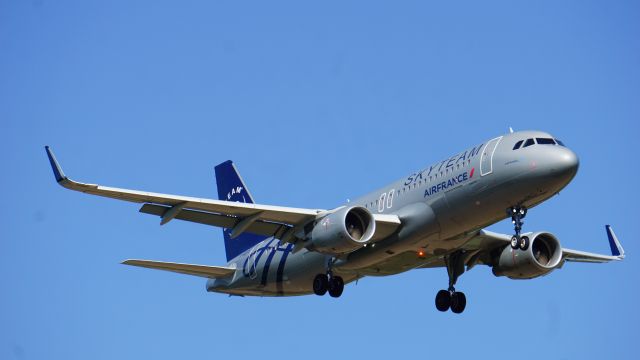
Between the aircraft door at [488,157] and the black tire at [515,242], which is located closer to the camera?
the aircraft door at [488,157]

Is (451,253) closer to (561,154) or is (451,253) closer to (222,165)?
(561,154)

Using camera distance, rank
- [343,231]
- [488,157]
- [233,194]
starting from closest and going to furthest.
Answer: [488,157] < [343,231] < [233,194]

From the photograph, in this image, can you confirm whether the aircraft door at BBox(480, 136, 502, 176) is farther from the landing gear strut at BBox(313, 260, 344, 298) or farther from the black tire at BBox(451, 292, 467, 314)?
the black tire at BBox(451, 292, 467, 314)

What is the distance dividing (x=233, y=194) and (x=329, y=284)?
A: 370 inches

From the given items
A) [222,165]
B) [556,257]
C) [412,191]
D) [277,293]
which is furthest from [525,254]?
[222,165]

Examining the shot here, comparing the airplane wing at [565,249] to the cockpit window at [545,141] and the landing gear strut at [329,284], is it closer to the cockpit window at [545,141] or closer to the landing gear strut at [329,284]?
the landing gear strut at [329,284]

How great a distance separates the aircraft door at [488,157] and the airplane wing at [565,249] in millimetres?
4924

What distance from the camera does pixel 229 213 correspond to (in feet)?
115

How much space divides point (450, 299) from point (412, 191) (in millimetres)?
5893

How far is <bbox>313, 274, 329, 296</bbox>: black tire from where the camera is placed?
37.3 metres

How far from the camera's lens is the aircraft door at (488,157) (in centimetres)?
3297

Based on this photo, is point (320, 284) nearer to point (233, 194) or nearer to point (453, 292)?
point (453, 292)

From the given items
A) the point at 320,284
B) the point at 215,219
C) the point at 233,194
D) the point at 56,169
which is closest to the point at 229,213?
the point at 215,219

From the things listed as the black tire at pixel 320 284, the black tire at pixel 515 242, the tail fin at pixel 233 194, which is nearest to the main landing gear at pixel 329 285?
the black tire at pixel 320 284
